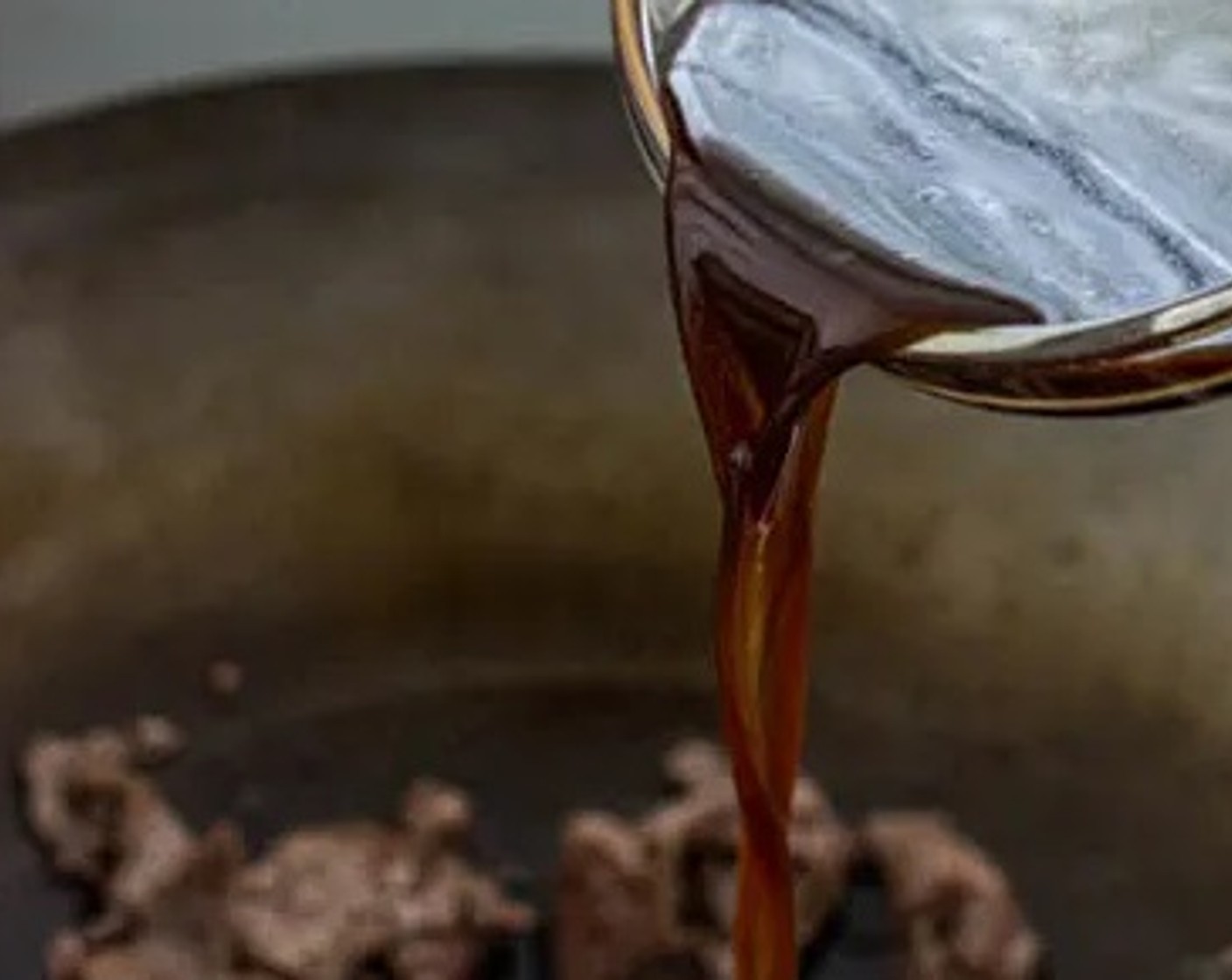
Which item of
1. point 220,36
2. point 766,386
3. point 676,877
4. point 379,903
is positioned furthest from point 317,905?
point 220,36

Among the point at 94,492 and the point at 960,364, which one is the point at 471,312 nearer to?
the point at 94,492

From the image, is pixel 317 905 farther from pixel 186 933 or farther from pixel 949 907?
pixel 949 907

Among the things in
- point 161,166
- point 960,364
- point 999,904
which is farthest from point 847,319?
point 161,166

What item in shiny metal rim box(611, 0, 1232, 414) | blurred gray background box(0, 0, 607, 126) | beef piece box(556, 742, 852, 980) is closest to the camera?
shiny metal rim box(611, 0, 1232, 414)

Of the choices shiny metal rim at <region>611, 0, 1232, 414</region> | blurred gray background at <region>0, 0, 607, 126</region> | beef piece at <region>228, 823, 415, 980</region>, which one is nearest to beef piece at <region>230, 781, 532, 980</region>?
beef piece at <region>228, 823, 415, 980</region>

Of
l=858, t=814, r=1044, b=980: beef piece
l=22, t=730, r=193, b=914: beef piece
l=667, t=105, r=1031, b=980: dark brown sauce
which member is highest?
l=667, t=105, r=1031, b=980: dark brown sauce

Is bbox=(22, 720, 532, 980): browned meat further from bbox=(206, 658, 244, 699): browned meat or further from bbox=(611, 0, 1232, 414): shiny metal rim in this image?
bbox=(611, 0, 1232, 414): shiny metal rim

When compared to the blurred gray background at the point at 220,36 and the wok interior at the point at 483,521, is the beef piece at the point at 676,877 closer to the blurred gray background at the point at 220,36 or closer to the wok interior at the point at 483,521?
the wok interior at the point at 483,521
